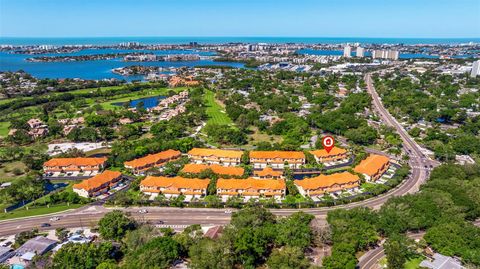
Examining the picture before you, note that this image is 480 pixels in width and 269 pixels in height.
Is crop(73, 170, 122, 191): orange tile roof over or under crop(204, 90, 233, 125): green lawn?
under

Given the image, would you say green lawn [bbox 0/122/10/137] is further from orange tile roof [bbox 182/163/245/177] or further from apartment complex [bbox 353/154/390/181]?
apartment complex [bbox 353/154/390/181]

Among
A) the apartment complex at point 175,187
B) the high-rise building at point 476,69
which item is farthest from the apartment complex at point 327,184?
the high-rise building at point 476,69

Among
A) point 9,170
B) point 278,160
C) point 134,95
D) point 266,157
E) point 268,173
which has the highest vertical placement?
point 134,95

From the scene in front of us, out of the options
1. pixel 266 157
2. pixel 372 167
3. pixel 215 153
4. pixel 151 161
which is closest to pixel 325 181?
pixel 372 167

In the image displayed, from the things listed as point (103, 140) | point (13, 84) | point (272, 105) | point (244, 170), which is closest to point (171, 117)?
point (103, 140)

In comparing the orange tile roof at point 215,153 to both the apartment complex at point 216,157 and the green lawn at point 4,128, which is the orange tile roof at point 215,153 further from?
the green lawn at point 4,128

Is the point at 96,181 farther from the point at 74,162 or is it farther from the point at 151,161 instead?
the point at 74,162

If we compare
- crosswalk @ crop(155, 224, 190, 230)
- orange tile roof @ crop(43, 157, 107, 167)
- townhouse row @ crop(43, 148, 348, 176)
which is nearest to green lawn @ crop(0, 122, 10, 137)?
orange tile roof @ crop(43, 157, 107, 167)

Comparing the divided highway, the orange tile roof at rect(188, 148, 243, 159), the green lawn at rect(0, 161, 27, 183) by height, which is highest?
the orange tile roof at rect(188, 148, 243, 159)
